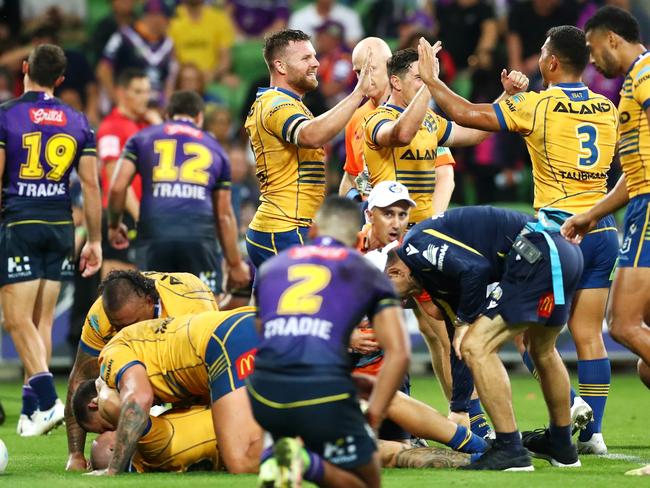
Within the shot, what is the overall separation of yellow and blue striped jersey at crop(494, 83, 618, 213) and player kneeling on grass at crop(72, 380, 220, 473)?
9.17 ft

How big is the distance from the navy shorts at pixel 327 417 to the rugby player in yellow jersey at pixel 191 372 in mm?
1671

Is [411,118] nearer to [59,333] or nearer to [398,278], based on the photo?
[398,278]

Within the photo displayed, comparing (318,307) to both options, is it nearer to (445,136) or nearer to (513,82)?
(513,82)

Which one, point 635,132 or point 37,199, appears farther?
point 37,199

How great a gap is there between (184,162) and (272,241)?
315 centimetres

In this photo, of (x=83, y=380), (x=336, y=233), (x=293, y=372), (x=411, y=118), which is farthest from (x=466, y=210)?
(x=83, y=380)

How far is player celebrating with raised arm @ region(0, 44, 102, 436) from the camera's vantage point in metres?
10.3

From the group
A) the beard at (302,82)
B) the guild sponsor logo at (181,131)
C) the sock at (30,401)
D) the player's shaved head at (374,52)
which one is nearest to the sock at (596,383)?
the beard at (302,82)

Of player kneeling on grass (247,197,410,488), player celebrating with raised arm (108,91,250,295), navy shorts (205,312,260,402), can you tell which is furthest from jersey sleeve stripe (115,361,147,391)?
player celebrating with raised arm (108,91,250,295)

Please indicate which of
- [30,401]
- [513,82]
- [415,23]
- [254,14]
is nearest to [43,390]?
[30,401]

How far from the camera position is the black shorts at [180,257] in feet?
38.8

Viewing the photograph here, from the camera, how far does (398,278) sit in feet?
23.9

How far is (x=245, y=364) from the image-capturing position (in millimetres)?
7066

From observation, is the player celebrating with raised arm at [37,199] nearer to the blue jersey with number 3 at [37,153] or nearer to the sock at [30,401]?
the blue jersey with number 3 at [37,153]
